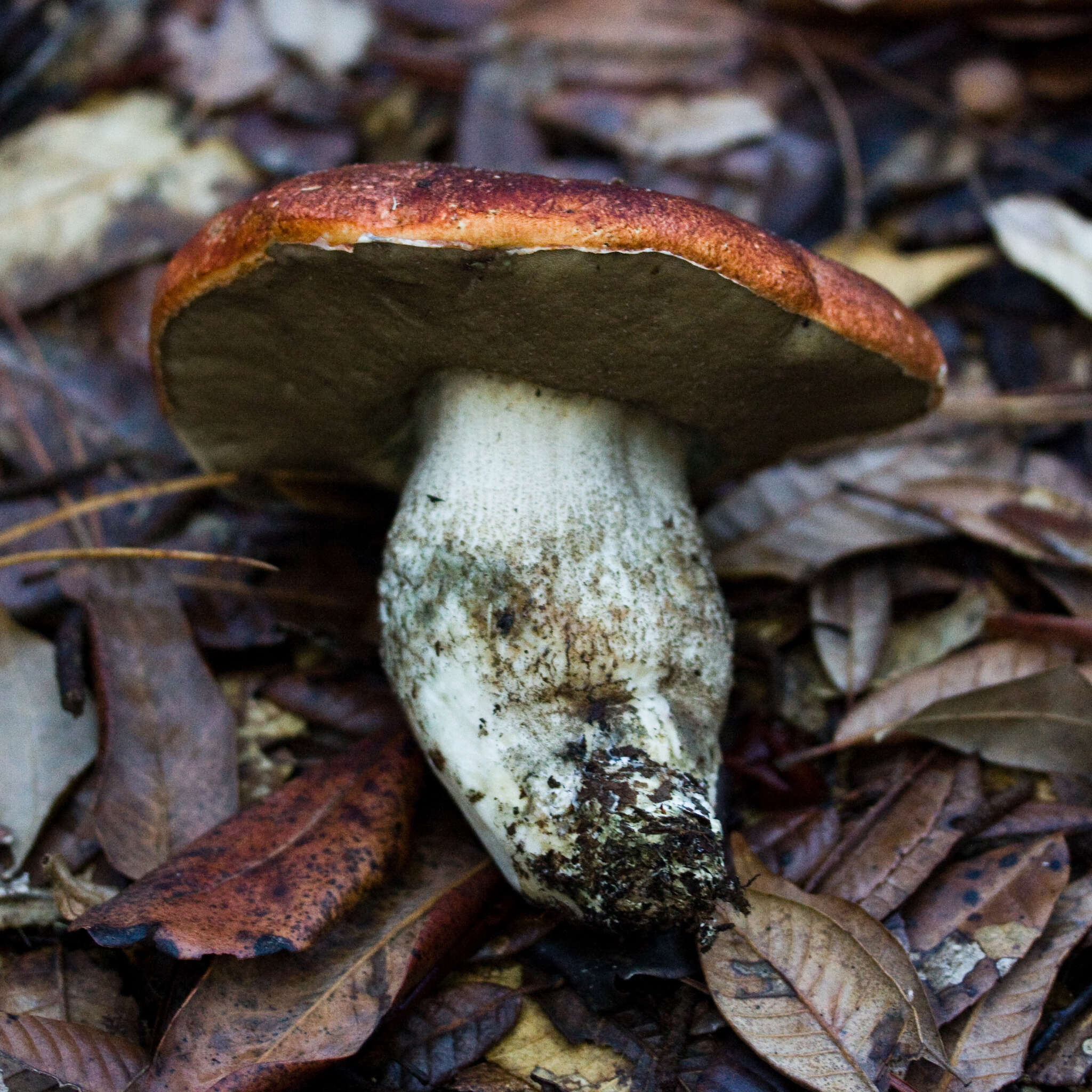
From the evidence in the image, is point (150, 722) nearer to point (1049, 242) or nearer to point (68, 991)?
point (68, 991)

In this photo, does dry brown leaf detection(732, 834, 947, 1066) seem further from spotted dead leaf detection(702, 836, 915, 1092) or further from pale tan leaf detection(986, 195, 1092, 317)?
pale tan leaf detection(986, 195, 1092, 317)

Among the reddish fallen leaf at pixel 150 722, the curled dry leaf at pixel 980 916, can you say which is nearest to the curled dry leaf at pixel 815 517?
the curled dry leaf at pixel 980 916

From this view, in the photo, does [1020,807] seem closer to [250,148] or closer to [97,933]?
[97,933]

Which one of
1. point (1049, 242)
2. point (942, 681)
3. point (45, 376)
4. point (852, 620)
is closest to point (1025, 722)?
point (942, 681)

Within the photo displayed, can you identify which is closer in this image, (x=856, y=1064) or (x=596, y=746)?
(x=856, y=1064)

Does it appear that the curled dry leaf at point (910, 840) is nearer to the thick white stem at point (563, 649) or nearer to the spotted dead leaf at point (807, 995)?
the spotted dead leaf at point (807, 995)

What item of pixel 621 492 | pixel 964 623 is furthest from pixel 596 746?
pixel 964 623

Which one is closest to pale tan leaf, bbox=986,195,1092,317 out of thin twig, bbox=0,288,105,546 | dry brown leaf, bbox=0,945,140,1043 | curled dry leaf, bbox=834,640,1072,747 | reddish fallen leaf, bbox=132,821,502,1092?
curled dry leaf, bbox=834,640,1072,747
